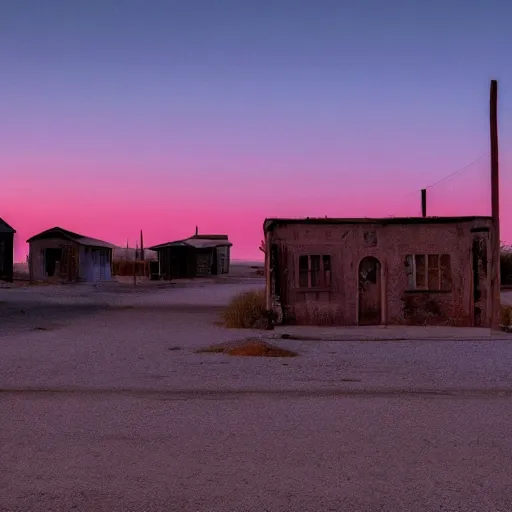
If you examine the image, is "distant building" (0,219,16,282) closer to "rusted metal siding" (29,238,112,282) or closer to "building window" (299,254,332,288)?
"rusted metal siding" (29,238,112,282)

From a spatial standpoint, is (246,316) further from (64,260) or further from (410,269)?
(64,260)

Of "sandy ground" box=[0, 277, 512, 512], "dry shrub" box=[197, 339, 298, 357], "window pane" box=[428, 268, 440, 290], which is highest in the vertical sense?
"window pane" box=[428, 268, 440, 290]

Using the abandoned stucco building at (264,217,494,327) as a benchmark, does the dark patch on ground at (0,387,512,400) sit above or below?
below

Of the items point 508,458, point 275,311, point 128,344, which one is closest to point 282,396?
point 508,458

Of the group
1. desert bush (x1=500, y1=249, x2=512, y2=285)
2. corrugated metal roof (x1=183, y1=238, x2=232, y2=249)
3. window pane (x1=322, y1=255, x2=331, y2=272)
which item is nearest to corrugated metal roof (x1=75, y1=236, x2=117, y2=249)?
corrugated metal roof (x1=183, y1=238, x2=232, y2=249)

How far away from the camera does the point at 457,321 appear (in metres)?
17.2

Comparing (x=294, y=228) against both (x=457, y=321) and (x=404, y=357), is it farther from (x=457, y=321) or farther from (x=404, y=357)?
(x=404, y=357)

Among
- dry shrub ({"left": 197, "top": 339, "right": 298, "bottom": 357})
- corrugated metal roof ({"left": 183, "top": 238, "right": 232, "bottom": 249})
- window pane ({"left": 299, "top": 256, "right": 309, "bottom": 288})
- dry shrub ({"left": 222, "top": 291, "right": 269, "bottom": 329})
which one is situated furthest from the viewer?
corrugated metal roof ({"left": 183, "top": 238, "right": 232, "bottom": 249})

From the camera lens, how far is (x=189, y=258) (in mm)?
55406

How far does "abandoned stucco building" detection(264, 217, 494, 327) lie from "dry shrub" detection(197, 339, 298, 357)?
5.29m

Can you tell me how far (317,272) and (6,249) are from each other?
27552mm

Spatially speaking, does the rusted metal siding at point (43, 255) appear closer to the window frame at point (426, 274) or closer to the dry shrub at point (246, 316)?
the dry shrub at point (246, 316)

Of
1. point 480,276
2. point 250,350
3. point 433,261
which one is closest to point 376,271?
point 433,261

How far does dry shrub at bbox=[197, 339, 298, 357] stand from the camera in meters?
11.7
